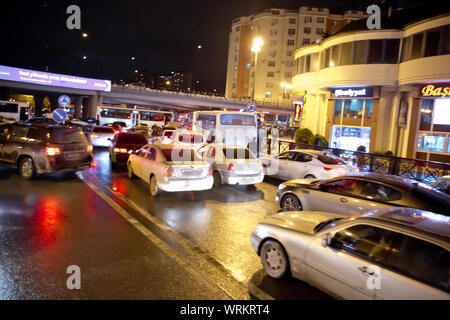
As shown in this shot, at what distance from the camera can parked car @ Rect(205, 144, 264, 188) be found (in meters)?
10.9

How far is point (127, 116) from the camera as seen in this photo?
143 feet

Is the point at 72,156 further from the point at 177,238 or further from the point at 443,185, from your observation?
the point at 443,185

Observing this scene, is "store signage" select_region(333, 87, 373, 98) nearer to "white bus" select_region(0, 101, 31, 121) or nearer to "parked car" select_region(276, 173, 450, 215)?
"parked car" select_region(276, 173, 450, 215)

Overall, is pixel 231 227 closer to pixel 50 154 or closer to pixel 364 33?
pixel 50 154

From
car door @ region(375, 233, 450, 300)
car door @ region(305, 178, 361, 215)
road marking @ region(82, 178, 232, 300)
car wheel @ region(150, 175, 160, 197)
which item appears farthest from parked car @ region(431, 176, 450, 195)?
car wheel @ region(150, 175, 160, 197)

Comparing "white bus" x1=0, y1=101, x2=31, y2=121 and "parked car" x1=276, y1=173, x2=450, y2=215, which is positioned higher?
"white bus" x1=0, y1=101, x2=31, y2=121

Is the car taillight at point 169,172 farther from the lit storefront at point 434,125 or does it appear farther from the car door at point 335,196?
the lit storefront at point 434,125

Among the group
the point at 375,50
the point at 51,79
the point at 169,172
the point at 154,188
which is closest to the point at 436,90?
the point at 375,50

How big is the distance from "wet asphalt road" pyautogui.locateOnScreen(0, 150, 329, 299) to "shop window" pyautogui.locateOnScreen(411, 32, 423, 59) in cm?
1508

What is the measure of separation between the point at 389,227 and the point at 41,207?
7.52 meters

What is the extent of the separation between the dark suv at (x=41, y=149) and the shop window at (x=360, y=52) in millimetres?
18395

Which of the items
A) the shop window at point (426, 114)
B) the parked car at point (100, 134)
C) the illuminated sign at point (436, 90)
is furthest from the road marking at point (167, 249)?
the shop window at point (426, 114)

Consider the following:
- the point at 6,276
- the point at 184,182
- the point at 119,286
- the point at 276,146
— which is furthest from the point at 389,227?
the point at 276,146

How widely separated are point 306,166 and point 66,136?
8110mm
